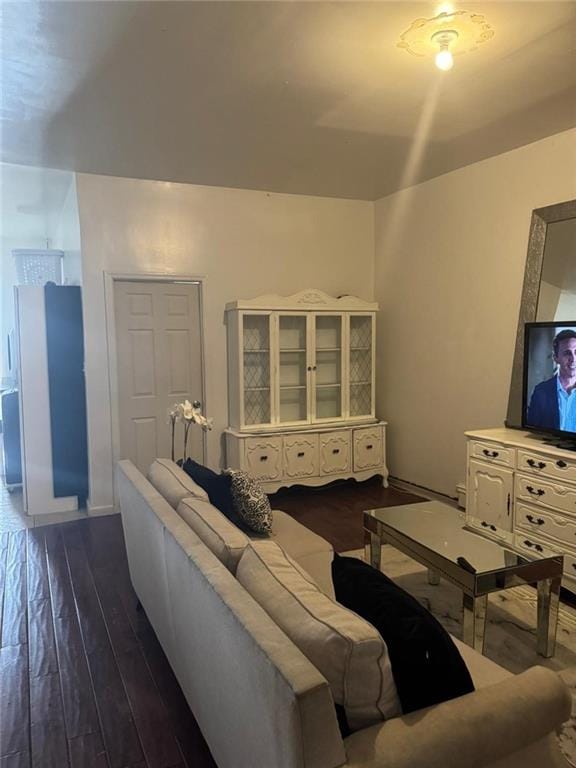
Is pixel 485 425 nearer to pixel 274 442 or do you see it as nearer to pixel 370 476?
pixel 370 476

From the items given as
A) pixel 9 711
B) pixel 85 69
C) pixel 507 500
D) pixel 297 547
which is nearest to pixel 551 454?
pixel 507 500

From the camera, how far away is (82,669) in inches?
95.8

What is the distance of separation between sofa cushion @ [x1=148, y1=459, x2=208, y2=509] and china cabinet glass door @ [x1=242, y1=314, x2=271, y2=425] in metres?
1.97

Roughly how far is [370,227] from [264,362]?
1879 millimetres

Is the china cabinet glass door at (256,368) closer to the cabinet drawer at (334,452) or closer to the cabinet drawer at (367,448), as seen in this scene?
the cabinet drawer at (334,452)

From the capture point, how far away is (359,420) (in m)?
5.27

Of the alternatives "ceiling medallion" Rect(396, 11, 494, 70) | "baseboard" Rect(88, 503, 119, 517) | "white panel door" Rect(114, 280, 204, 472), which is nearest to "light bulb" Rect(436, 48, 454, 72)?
"ceiling medallion" Rect(396, 11, 494, 70)

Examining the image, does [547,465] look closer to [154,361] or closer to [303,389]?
[303,389]

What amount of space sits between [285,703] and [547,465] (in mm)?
2518

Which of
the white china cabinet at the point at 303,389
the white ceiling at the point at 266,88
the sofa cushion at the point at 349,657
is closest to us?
the sofa cushion at the point at 349,657

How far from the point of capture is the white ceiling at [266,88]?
2.32 metres

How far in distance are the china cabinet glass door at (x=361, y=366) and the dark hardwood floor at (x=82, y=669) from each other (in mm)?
1643

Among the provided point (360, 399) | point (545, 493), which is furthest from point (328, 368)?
point (545, 493)

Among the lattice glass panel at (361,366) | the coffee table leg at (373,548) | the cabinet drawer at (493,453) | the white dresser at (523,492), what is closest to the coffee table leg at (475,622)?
the white dresser at (523,492)
